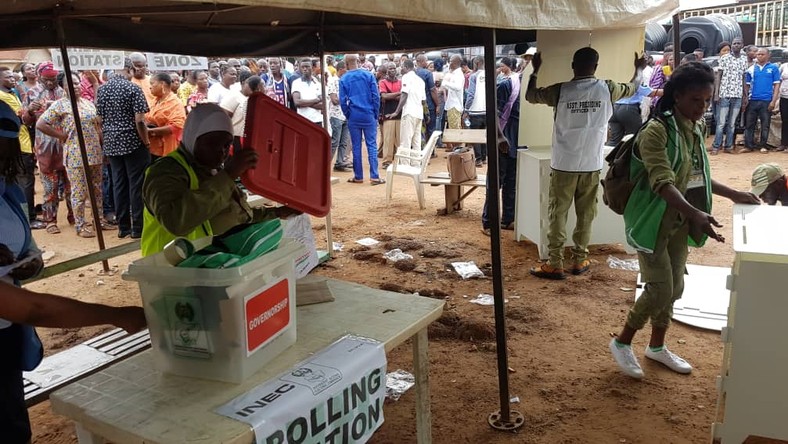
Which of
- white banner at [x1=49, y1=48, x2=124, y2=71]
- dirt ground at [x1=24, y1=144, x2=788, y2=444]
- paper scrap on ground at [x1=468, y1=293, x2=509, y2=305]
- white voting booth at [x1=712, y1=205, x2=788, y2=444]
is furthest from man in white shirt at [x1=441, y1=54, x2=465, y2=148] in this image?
white voting booth at [x1=712, y1=205, x2=788, y2=444]

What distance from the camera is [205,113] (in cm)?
250

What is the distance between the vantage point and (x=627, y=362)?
134 inches

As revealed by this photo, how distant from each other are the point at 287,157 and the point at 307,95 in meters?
7.45

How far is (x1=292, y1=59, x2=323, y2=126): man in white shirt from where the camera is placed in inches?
378

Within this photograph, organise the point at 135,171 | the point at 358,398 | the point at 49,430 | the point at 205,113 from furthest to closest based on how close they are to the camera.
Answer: the point at 135,171 < the point at 49,430 < the point at 205,113 < the point at 358,398

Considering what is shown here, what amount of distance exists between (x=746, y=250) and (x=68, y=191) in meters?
8.13

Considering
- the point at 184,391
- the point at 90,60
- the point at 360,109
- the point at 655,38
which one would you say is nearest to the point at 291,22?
the point at 90,60

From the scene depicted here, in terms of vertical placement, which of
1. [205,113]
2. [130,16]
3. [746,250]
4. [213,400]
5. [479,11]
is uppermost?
[130,16]

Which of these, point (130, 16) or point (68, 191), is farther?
point (68, 191)

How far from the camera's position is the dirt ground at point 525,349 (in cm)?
302

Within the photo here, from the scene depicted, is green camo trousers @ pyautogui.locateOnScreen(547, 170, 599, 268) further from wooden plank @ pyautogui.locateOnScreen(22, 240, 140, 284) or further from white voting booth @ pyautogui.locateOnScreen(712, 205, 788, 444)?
wooden plank @ pyautogui.locateOnScreen(22, 240, 140, 284)

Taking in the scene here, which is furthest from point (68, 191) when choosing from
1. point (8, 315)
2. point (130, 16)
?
point (8, 315)

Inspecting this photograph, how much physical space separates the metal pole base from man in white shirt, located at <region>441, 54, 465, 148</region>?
9.38m

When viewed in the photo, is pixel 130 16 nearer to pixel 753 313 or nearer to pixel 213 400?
pixel 213 400
